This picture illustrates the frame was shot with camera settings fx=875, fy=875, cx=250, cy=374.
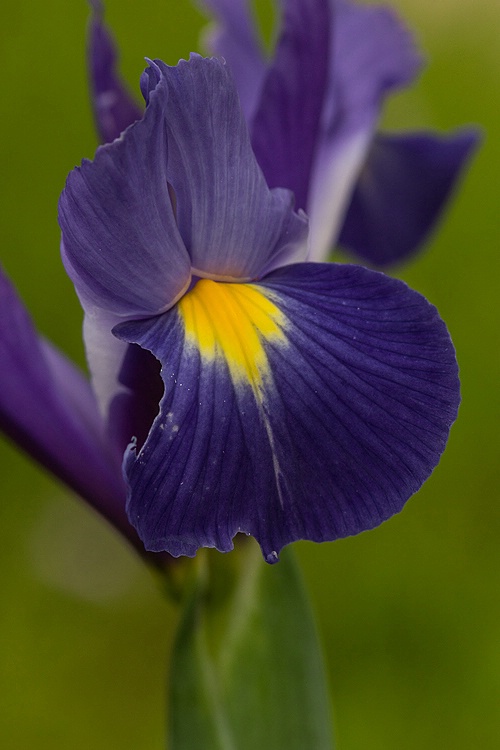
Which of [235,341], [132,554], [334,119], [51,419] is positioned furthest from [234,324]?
[132,554]

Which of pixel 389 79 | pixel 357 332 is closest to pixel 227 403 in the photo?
pixel 357 332

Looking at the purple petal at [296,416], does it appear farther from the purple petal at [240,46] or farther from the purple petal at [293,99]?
the purple petal at [240,46]

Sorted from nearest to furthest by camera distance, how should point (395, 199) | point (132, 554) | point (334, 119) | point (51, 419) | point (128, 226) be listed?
1. point (128, 226)
2. point (51, 419)
3. point (334, 119)
4. point (395, 199)
5. point (132, 554)

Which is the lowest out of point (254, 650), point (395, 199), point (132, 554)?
point (132, 554)

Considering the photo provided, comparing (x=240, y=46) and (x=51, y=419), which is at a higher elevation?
(x=240, y=46)

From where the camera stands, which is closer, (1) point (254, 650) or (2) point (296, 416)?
(2) point (296, 416)

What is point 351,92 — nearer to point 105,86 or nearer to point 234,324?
point 105,86
